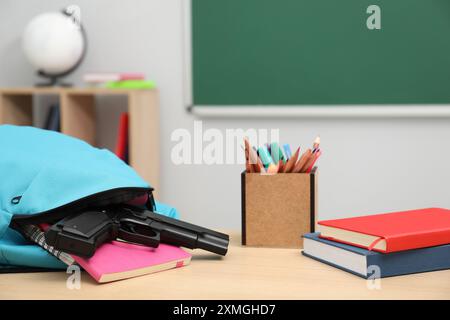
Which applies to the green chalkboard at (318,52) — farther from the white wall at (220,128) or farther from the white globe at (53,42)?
the white globe at (53,42)

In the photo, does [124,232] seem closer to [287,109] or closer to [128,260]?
[128,260]

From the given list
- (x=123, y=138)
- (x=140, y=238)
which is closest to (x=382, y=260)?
(x=140, y=238)

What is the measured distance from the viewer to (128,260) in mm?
1003

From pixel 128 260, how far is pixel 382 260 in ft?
1.32

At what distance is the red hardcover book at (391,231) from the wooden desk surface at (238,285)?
5cm

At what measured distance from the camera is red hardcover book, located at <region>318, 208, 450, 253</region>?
0.99 metres

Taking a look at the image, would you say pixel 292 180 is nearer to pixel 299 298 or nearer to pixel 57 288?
pixel 299 298

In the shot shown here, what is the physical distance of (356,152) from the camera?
2830 mm

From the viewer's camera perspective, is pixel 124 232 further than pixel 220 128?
No

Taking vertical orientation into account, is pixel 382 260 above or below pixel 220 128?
below

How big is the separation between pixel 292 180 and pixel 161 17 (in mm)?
1939

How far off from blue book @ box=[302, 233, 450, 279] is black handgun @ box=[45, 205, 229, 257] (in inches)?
7.8

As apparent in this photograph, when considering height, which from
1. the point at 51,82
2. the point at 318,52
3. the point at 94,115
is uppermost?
the point at 318,52
